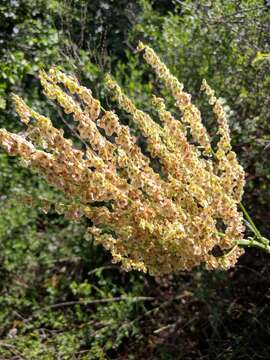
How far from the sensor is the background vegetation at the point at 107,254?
3.85 metres

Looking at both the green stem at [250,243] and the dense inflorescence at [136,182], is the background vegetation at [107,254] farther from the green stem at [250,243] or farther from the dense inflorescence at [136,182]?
the dense inflorescence at [136,182]

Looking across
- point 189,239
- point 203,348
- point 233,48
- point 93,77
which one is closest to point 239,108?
point 233,48

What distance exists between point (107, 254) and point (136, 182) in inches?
124

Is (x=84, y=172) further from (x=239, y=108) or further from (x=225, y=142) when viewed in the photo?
(x=239, y=108)

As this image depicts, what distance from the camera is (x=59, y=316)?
4.62 m

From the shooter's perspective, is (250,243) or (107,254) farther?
(107,254)

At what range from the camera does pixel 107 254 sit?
4922mm

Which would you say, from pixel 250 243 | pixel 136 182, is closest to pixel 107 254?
pixel 250 243

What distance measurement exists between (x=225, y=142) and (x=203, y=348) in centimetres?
241

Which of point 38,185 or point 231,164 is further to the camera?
point 38,185

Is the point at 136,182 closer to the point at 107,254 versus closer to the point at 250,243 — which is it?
the point at 250,243

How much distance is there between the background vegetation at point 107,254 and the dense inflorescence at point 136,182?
5.46 ft

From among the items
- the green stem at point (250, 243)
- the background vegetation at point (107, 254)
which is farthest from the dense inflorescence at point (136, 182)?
the background vegetation at point (107, 254)

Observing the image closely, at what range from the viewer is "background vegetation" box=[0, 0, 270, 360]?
12.6 feet
